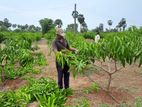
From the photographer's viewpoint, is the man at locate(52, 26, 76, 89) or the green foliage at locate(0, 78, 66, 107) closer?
the green foliage at locate(0, 78, 66, 107)

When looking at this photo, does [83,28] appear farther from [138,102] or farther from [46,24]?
[138,102]

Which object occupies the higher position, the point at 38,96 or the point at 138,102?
the point at 38,96

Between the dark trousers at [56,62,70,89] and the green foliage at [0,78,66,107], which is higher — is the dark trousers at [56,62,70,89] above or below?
above

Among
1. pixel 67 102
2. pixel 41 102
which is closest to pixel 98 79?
pixel 67 102

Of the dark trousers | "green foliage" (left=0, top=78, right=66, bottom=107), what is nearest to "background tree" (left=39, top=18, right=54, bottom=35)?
the dark trousers

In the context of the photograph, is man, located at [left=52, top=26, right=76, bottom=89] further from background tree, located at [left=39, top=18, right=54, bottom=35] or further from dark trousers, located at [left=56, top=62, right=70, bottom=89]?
background tree, located at [left=39, top=18, right=54, bottom=35]

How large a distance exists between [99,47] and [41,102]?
1.98m

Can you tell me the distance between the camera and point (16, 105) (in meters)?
6.12

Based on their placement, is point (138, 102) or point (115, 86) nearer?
point (138, 102)

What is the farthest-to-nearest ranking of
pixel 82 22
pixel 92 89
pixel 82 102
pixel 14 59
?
pixel 82 22
pixel 14 59
pixel 92 89
pixel 82 102

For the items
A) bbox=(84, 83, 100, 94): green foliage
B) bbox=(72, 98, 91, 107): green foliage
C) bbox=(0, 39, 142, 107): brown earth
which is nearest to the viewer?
bbox=(72, 98, 91, 107): green foliage

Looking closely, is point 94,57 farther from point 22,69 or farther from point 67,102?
point 22,69

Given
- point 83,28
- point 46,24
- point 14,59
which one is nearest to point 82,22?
point 83,28

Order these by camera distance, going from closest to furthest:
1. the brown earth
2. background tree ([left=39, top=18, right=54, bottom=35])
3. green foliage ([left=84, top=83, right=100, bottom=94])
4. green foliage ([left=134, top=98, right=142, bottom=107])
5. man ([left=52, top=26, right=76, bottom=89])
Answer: green foliage ([left=134, top=98, right=142, bottom=107])
the brown earth
man ([left=52, top=26, right=76, bottom=89])
green foliage ([left=84, top=83, right=100, bottom=94])
background tree ([left=39, top=18, right=54, bottom=35])
